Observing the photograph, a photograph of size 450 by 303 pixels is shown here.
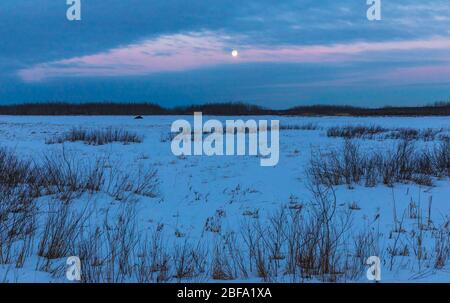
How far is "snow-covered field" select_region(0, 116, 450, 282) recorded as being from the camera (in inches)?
175

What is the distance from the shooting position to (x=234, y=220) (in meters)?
6.99

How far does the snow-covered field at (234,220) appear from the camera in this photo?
445 cm

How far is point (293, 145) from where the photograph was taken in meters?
17.1

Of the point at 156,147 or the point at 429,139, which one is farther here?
the point at 429,139

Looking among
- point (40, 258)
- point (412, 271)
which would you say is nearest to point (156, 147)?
point (40, 258)
